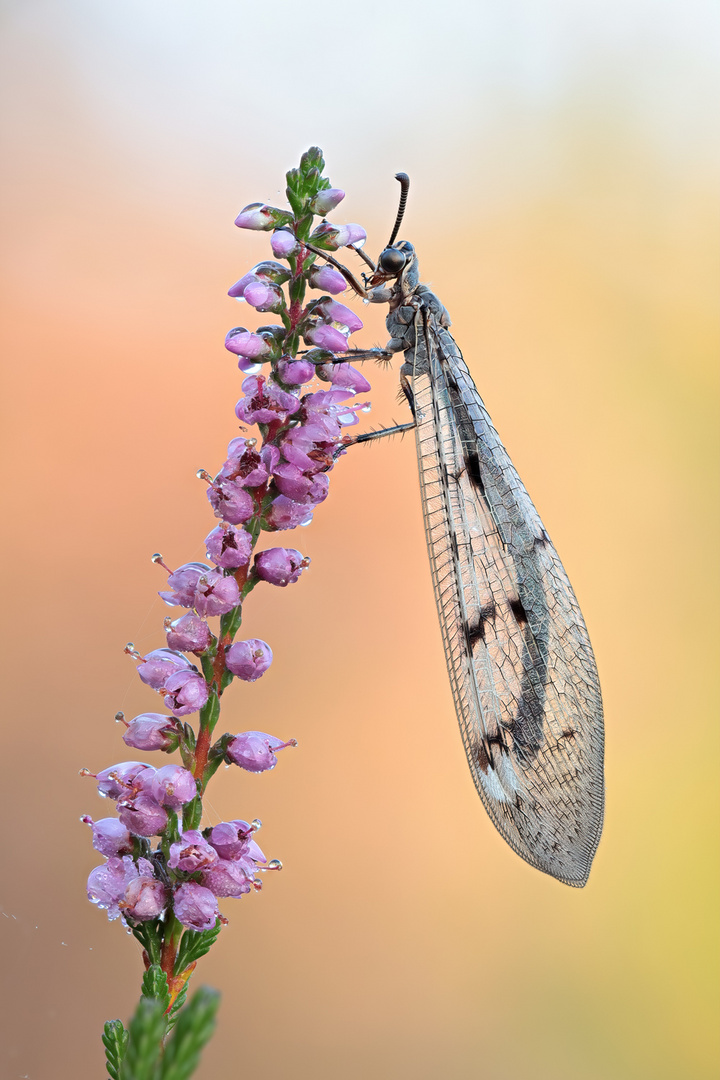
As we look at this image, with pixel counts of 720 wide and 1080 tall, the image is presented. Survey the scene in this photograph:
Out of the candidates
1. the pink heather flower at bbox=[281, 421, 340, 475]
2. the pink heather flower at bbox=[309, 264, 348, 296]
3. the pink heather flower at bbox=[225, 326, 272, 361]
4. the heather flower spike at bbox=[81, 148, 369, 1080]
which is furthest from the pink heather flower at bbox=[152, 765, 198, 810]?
the pink heather flower at bbox=[309, 264, 348, 296]

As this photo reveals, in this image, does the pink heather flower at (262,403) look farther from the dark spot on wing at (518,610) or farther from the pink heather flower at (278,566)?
Answer: the dark spot on wing at (518,610)

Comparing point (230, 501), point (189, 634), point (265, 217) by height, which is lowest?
point (189, 634)

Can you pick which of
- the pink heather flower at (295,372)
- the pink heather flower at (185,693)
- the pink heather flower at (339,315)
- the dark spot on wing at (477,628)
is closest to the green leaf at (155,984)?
the pink heather flower at (185,693)

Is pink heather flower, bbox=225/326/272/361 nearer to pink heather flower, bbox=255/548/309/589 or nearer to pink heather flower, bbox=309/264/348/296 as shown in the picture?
pink heather flower, bbox=309/264/348/296

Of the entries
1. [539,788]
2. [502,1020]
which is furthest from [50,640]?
[502,1020]

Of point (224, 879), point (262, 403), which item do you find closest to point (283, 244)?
point (262, 403)

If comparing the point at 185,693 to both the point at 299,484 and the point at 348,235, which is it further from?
the point at 348,235
